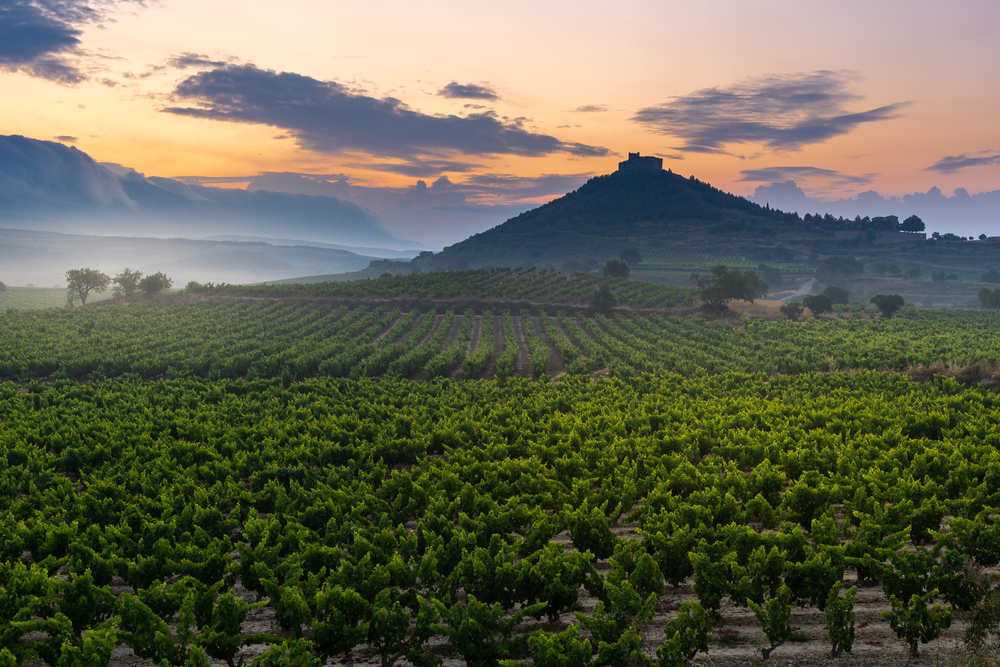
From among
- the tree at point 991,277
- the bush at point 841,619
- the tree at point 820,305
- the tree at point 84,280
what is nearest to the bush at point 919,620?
the bush at point 841,619

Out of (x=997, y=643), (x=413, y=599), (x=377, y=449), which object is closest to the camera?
(x=997, y=643)

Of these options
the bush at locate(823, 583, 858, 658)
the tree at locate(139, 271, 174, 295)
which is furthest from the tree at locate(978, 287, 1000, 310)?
the tree at locate(139, 271, 174, 295)

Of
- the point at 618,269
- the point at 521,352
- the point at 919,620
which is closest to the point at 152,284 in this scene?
the point at 521,352

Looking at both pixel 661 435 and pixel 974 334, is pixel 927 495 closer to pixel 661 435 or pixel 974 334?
pixel 661 435

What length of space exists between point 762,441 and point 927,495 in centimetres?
533

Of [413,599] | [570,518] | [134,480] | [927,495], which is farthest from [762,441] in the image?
[134,480]

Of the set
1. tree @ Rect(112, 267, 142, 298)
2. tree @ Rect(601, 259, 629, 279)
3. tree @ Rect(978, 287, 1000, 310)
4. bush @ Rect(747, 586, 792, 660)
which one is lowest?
bush @ Rect(747, 586, 792, 660)

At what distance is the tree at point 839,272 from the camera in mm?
153125

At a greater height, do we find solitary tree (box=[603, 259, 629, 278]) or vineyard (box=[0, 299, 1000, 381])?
solitary tree (box=[603, 259, 629, 278])

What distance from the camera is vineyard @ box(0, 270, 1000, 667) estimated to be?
912 cm

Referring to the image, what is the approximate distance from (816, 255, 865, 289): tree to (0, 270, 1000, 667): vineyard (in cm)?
13713

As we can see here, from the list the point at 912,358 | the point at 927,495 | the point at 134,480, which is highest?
the point at 912,358

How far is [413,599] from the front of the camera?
10.1 metres

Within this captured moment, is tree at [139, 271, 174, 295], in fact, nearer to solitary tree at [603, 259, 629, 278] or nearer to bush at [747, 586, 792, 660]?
bush at [747, 586, 792, 660]
